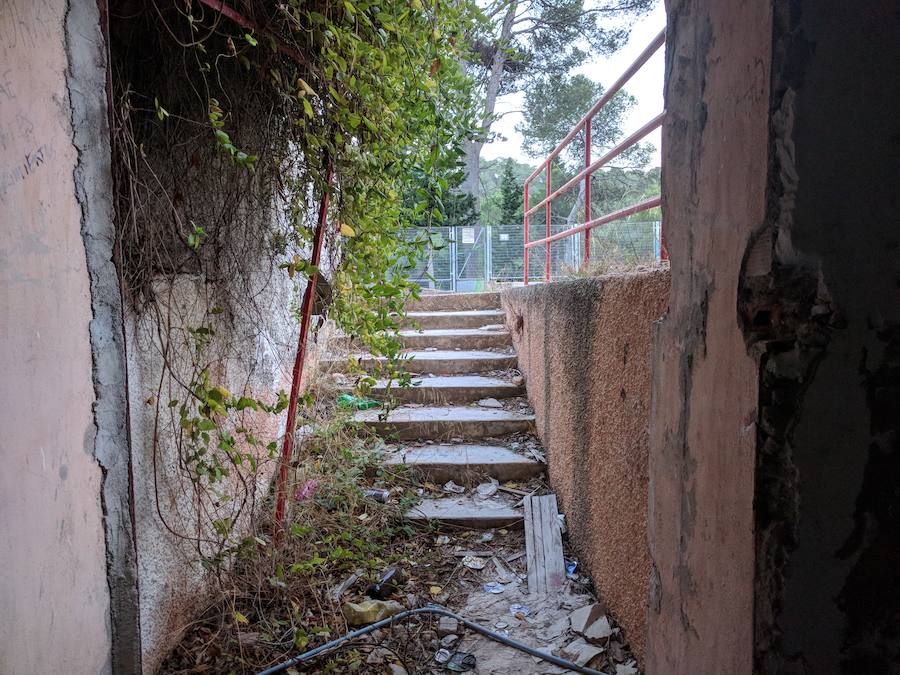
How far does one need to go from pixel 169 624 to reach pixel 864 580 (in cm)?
213

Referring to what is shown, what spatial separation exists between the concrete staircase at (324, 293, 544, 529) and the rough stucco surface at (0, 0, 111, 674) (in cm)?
160

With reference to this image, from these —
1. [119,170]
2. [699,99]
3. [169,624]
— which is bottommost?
[169,624]

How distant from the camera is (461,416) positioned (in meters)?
4.04

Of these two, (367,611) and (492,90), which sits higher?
(492,90)

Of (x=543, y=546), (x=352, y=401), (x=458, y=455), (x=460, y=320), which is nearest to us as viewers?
(x=543, y=546)

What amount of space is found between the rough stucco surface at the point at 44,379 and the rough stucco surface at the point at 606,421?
63.0 inches

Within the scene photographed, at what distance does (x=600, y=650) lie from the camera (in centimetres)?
207

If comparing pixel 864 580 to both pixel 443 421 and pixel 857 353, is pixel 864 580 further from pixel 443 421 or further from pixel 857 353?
pixel 443 421

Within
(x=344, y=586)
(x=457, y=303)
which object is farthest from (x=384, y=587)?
(x=457, y=303)

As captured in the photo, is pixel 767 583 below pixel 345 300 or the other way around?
below

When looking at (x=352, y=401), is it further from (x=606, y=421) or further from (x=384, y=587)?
(x=606, y=421)

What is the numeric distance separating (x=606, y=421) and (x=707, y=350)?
1516mm

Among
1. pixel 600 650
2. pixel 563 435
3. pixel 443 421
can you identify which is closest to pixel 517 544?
pixel 563 435

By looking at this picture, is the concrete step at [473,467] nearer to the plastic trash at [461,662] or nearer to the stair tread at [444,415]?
the stair tread at [444,415]
